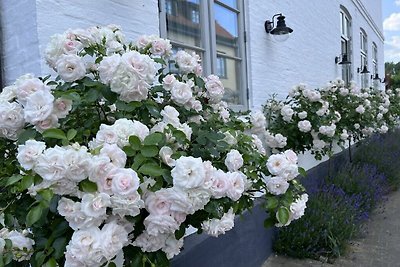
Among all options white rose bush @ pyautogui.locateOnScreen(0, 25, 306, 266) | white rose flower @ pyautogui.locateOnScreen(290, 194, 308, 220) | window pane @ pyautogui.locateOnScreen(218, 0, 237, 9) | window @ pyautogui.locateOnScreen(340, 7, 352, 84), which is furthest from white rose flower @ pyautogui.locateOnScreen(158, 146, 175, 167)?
window @ pyautogui.locateOnScreen(340, 7, 352, 84)

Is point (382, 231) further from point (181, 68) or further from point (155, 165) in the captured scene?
point (155, 165)

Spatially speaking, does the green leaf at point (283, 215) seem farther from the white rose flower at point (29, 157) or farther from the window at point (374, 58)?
the window at point (374, 58)

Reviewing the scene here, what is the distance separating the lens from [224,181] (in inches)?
54.2

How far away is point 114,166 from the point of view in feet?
3.96

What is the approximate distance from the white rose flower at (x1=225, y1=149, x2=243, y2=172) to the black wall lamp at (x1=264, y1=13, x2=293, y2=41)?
3429mm

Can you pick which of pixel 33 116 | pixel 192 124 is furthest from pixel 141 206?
pixel 192 124

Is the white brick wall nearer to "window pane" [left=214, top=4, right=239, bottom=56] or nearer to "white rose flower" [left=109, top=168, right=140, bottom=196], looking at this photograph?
"window pane" [left=214, top=4, right=239, bottom=56]

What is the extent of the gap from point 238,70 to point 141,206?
132 inches

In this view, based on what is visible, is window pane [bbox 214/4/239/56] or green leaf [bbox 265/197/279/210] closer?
→ green leaf [bbox 265/197/279/210]

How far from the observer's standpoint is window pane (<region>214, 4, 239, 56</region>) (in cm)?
404

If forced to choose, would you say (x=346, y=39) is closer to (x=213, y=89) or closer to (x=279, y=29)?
(x=279, y=29)

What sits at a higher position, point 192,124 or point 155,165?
point 192,124

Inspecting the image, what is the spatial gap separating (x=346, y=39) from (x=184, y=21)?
7500 millimetres

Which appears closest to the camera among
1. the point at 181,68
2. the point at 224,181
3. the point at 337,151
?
the point at 224,181
